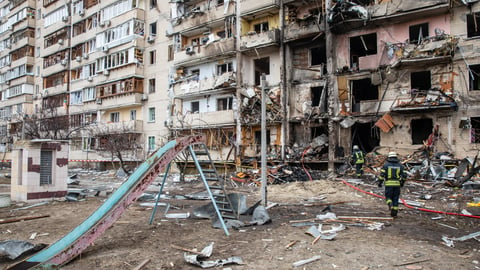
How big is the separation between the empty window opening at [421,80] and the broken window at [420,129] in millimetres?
2194

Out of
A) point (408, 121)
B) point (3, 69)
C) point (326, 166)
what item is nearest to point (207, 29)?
point (326, 166)

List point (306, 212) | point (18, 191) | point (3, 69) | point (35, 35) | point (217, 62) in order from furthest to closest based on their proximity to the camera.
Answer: point (3, 69) < point (35, 35) < point (217, 62) < point (18, 191) < point (306, 212)

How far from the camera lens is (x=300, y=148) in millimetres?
24000

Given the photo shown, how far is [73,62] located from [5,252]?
42.2 metres

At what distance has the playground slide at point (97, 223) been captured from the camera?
491cm

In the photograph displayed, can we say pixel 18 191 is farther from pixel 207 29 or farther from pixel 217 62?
pixel 207 29

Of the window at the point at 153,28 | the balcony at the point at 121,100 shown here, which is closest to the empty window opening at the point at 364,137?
the balcony at the point at 121,100

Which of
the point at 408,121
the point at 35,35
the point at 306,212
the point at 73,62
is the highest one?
the point at 35,35

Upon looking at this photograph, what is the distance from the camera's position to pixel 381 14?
20.9 m

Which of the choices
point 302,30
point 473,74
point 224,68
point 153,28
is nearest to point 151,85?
point 153,28

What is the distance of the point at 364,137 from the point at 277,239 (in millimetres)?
19034

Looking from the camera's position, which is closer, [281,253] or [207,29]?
[281,253]

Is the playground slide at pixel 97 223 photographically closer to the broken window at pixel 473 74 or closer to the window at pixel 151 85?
the broken window at pixel 473 74

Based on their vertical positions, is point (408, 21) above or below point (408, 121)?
above
